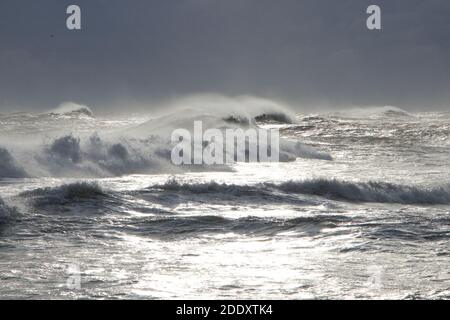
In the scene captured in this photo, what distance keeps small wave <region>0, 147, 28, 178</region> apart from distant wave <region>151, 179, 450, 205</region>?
3.90 meters

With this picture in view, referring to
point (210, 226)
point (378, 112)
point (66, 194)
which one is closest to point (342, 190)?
point (210, 226)

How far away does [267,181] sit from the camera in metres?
14.9

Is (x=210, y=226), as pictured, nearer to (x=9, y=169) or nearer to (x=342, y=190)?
(x=342, y=190)

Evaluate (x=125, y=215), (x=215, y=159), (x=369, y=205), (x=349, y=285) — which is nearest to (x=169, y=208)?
(x=125, y=215)

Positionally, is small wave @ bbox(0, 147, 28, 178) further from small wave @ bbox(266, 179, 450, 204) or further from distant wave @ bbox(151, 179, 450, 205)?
small wave @ bbox(266, 179, 450, 204)

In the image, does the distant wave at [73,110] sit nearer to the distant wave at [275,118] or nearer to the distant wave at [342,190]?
the distant wave at [275,118]

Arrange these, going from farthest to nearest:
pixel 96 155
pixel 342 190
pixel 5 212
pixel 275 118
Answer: pixel 275 118, pixel 96 155, pixel 342 190, pixel 5 212

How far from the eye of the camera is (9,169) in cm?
1551

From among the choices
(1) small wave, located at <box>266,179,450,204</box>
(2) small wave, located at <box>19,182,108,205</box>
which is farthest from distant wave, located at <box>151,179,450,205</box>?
(2) small wave, located at <box>19,182,108,205</box>

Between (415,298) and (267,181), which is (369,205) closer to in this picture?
(267,181)

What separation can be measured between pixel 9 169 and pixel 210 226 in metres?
7.27

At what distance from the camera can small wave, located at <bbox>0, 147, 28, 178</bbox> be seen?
15.3 metres

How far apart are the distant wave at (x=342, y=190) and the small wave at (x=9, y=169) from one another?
3.90 metres
